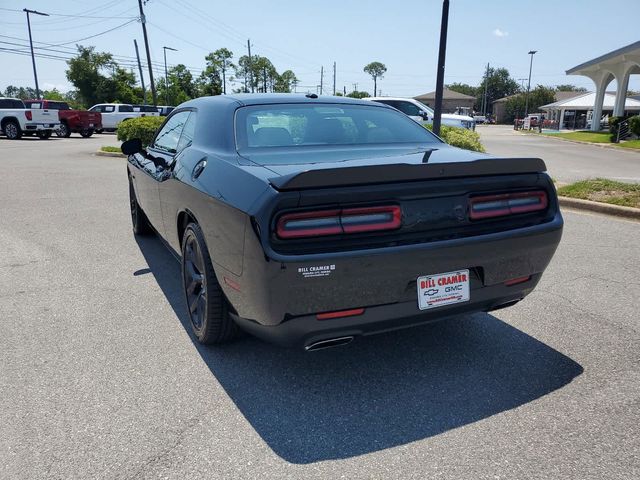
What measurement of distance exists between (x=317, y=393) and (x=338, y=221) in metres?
0.98

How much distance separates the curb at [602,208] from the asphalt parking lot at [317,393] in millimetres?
2765

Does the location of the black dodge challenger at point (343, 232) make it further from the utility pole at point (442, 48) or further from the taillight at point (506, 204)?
the utility pole at point (442, 48)

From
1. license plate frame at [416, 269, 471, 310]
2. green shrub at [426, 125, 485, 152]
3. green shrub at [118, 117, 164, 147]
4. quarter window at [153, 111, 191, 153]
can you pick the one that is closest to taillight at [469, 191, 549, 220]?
license plate frame at [416, 269, 471, 310]

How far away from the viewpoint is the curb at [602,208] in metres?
6.84

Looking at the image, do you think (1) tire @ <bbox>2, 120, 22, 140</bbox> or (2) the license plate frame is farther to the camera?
(1) tire @ <bbox>2, 120, 22, 140</bbox>

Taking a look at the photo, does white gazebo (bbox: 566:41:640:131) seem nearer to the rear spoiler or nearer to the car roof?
the car roof

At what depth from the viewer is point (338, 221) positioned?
7.81ft

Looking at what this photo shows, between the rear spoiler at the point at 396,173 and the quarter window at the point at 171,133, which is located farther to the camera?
the quarter window at the point at 171,133

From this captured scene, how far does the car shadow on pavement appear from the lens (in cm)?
241

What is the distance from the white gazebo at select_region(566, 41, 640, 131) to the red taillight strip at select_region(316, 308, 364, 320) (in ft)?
101

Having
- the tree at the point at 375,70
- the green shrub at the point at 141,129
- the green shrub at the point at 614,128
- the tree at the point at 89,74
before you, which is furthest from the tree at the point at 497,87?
the green shrub at the point at 141,129

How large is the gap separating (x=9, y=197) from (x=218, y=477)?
27.7 ft

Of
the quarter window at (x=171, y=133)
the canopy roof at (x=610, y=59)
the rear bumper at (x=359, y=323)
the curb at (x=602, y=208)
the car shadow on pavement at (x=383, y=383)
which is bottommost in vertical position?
the car shadow on pavement at (x=383, y=383)

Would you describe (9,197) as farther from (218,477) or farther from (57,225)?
(218,477)
